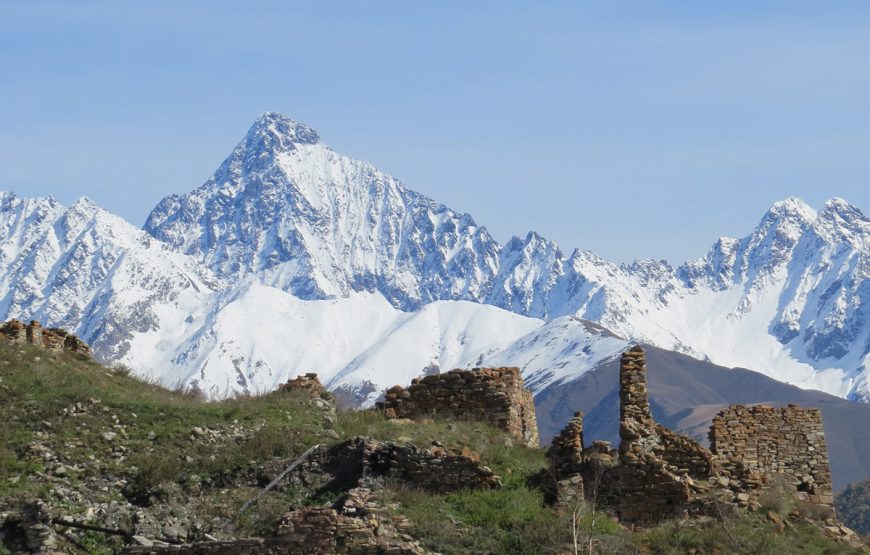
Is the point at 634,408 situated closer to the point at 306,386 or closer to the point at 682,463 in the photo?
the point at 682,463

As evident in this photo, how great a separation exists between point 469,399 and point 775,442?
6.37 metres

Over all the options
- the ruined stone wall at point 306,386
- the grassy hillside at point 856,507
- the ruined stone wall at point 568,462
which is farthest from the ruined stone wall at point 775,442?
the grassy hillside at point 856,507

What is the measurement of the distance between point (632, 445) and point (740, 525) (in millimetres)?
3195

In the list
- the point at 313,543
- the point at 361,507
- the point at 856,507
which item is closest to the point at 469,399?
the point at 361,507

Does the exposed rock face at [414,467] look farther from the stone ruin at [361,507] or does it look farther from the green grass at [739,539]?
the green grass at [739,539]

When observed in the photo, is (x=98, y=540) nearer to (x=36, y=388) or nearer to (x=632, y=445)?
(x=36, y=388)

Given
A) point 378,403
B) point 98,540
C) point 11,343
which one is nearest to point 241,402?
point 378,403

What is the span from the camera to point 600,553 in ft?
90.6

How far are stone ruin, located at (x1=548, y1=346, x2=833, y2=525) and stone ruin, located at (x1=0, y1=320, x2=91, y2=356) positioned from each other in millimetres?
13092

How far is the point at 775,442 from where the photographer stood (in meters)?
36.3

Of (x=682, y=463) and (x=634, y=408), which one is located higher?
(x=634, y=408)

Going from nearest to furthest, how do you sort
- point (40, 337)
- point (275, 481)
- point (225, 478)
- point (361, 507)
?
point (361, 507)
point (275, 481)
point (225, 478)
point (40, 337)

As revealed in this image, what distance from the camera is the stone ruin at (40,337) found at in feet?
128

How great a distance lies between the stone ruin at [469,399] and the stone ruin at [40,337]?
27.4 feet
